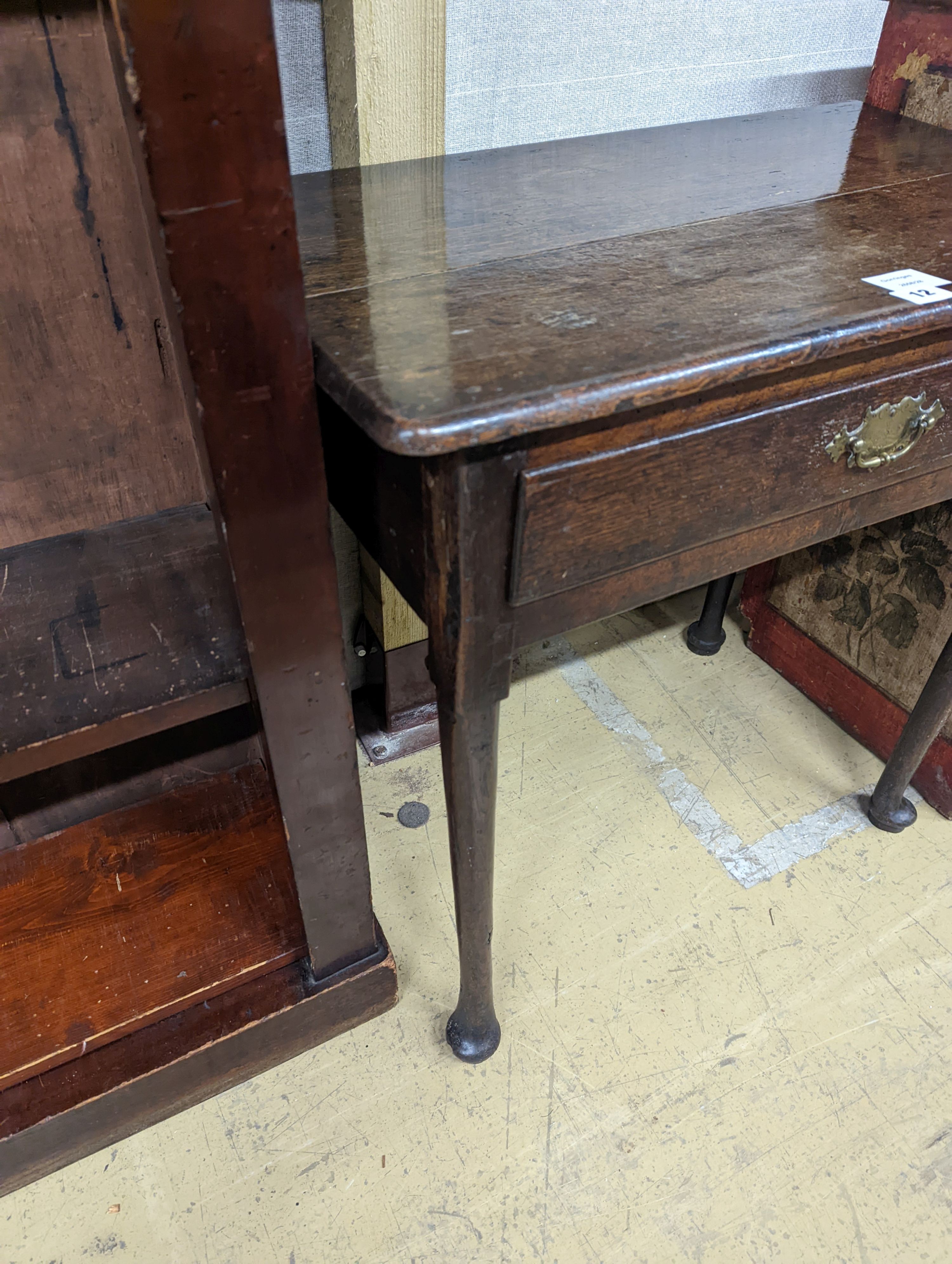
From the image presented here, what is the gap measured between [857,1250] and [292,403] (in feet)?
3.40

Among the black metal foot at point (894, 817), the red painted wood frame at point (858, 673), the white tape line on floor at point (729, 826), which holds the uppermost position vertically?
the red painted wood frame at point (858, 673)

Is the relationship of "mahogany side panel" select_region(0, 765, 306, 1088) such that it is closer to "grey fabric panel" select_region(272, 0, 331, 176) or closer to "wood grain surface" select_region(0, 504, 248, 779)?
"wood grain surface" select_region(0, 504, 248, 779)

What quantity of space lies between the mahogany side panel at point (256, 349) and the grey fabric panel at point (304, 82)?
50 centimetres

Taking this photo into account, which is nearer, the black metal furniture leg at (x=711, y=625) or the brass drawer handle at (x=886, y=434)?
the brass drawer handle at (x=886, y=434)

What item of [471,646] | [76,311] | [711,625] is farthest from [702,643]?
[76,311]

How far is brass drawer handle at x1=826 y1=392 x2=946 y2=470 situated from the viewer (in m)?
0.75

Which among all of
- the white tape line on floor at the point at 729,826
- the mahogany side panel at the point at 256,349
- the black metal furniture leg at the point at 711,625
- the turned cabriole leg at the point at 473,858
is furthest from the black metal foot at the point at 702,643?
the mahogany side panel at the point at 256,349

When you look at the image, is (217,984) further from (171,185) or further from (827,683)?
(827,683)

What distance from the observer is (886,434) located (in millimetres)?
774

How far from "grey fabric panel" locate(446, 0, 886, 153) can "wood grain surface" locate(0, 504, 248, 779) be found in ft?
2.22

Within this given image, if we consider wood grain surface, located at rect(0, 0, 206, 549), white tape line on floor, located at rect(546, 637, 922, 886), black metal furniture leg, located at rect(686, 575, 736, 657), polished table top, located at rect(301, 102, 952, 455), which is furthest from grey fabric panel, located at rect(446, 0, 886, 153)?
white tape line on floor, located at rect(546, 637, 922, 886)

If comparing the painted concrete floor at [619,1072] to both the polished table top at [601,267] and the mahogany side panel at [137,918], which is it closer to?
the mahogany side panel at [137,918]

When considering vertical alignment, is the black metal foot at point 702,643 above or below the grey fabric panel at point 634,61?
below

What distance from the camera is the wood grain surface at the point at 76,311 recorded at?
71 cm
